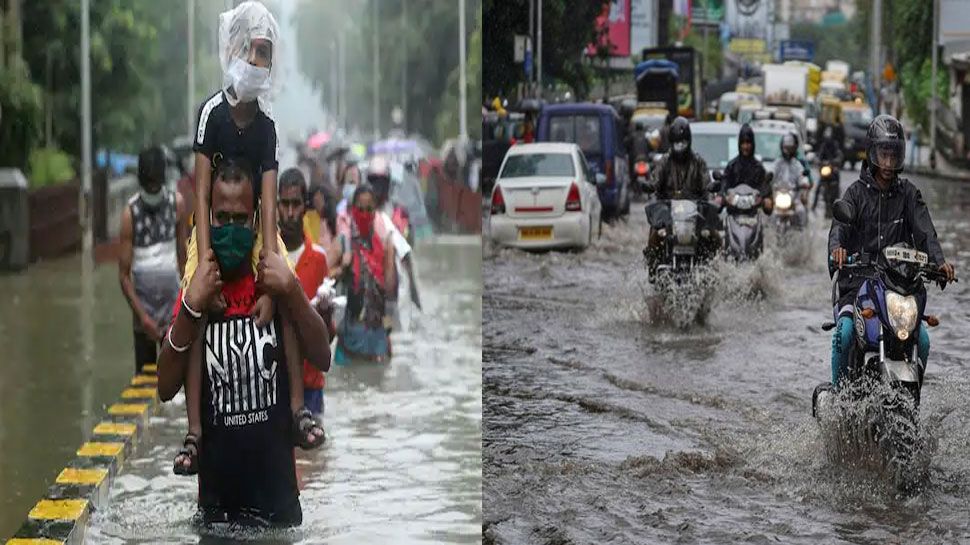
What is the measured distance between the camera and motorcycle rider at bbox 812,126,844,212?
15.0 meters

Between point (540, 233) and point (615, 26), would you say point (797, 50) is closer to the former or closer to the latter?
point (615, 26)

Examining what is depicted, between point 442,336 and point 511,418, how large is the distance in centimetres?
432

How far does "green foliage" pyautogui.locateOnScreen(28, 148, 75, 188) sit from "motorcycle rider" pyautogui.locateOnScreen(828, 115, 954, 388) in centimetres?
1718

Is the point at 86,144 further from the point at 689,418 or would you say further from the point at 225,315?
the point at 225,315

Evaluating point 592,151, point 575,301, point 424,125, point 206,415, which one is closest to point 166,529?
point 206,415

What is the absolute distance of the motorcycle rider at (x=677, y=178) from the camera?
437 inches

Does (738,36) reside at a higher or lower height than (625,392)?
higher

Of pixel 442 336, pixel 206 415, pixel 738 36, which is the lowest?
pixel 442 336

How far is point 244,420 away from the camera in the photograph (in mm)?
5418

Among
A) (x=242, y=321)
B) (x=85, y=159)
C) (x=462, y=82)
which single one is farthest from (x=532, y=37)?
(x=462, y=82)

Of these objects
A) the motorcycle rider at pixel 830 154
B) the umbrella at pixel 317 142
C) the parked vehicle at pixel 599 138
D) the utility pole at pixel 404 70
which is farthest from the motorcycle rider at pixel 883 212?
the utility pole at pixel 404 70

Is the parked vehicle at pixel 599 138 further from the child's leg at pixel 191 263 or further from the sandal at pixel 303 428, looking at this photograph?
the child's leg at pixel 191 263

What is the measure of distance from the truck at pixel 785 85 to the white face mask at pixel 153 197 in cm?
631

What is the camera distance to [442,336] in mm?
13062
